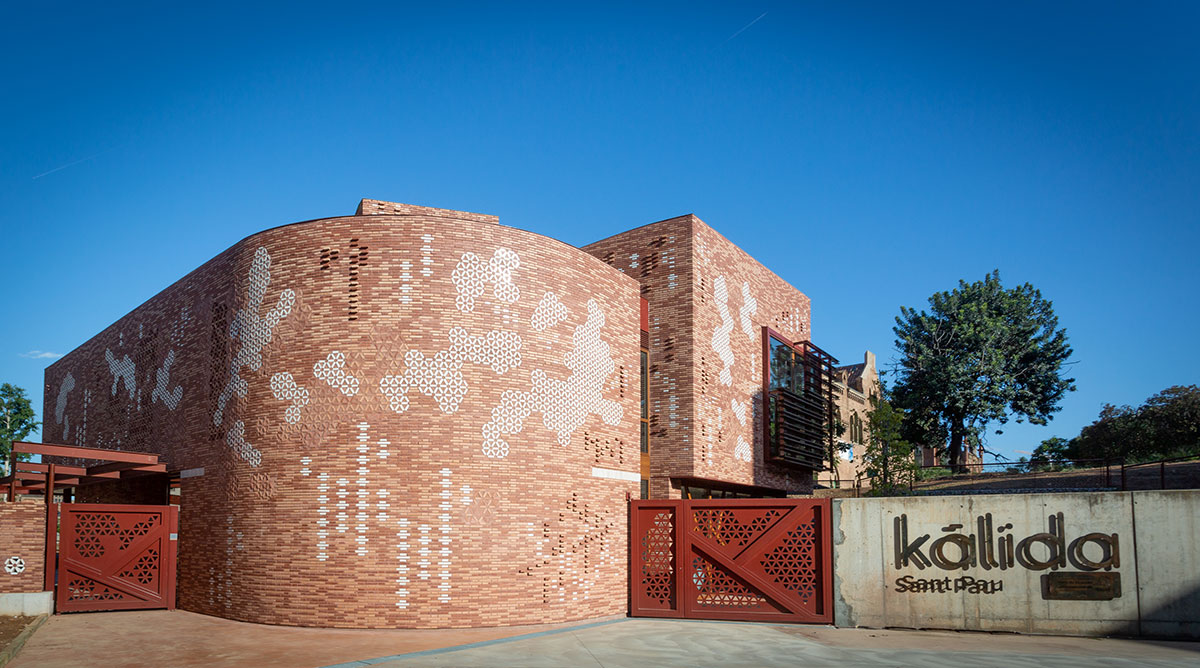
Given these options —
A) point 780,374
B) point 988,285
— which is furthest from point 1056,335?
point 780,374

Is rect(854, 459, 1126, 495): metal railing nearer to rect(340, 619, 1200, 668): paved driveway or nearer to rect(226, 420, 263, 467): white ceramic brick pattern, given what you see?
rect(340, 619, 1200, 668): paved driveway

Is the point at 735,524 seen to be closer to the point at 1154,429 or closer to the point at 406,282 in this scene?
the point at 406,282

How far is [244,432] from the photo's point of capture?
54.3ft

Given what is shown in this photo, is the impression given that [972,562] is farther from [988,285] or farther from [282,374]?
[988,285]

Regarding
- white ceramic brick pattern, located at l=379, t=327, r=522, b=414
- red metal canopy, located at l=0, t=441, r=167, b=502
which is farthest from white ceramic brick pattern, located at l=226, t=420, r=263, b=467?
red metal canopy, located at l=0, t=441, r=167, b=502

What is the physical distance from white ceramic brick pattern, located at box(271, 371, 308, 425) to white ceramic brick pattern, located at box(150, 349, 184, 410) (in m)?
4.47

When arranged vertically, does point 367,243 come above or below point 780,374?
above

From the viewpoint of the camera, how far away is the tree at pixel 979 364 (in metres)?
42.1

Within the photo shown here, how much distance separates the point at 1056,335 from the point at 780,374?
81.5ft

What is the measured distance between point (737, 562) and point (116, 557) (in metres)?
12.2

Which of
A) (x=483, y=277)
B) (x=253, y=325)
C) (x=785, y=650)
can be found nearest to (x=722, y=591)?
(x=785, y=650)

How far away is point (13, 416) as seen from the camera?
5078 cm

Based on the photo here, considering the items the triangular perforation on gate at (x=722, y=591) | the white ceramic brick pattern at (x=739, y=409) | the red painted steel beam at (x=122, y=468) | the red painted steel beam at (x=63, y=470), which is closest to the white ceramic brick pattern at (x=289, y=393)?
the red painted steel beam at (x=122, y=468)

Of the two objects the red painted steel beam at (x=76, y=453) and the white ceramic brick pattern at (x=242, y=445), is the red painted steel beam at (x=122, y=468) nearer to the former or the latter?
the red painted steel beam at (x=76, y=453)
